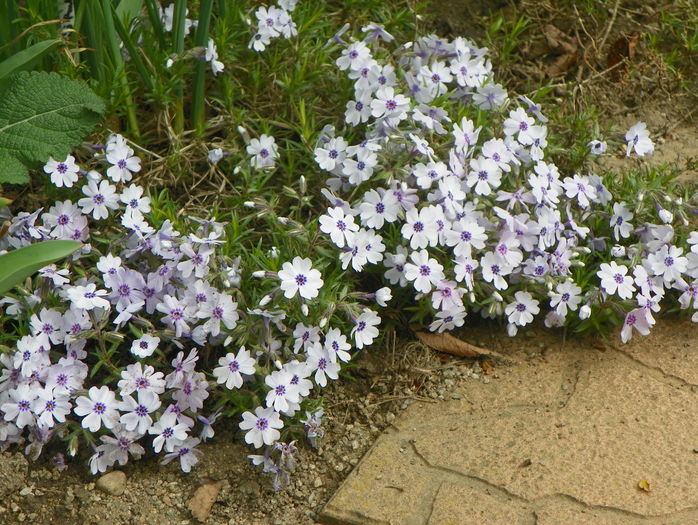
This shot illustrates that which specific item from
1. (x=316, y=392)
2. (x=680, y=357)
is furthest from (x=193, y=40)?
(x=680, y=357)

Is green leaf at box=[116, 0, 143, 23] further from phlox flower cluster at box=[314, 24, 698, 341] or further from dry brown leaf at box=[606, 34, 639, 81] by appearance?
dry brown leaf at box=[606, 34, 639, 81]

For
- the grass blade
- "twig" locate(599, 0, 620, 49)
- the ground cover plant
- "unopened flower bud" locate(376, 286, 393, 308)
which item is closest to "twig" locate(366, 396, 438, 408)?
the ground cover plant

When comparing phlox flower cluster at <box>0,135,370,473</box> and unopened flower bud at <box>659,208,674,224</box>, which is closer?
phlox flower cluster at <box>0,135,370,473</box>

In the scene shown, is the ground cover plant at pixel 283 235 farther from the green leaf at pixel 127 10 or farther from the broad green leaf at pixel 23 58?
the broad green leaf at pixel 23 58

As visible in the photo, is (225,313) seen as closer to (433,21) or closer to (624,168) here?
(624,168)

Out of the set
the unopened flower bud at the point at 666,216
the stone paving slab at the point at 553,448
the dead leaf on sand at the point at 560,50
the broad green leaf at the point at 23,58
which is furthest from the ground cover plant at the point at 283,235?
the dead leaf on sand at the point at 560,50

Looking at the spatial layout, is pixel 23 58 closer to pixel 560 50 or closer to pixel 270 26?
pixel 270 26
